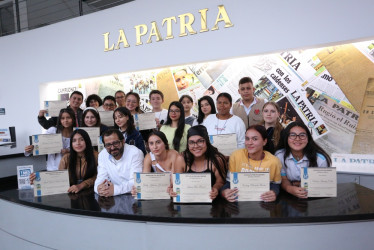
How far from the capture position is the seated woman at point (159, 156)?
2.48 meters

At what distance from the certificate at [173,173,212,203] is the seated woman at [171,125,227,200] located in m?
0.32

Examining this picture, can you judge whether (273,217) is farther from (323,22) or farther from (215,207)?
(323,22)

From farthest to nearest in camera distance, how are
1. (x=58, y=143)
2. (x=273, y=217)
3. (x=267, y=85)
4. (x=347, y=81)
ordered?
(x=267, y=85) → (x=347, y=81) → (x=58, y=143) → (x=273, y=217)

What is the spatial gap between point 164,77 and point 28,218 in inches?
120

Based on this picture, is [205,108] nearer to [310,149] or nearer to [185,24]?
[185,24]

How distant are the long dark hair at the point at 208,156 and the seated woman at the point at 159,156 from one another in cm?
20

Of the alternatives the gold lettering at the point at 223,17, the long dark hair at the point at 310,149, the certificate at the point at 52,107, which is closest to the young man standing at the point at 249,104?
the gold lettering at the point at 223,17

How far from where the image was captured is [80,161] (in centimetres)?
278

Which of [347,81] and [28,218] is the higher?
[347,81]

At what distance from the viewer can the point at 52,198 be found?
223cm

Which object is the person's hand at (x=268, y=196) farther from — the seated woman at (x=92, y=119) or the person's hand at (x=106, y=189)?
the seated woman at (x=92, y=119)

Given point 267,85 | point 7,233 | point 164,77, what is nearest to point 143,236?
point 7,233

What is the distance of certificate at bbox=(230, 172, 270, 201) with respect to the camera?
1914 mm

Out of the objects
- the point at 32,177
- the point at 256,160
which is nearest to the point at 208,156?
the point at 256,160
